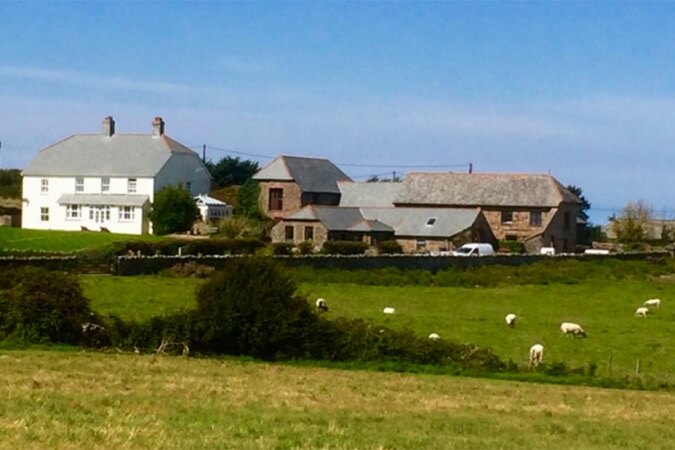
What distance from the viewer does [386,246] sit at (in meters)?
89.1

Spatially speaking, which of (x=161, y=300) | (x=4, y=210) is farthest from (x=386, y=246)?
(x=161, y=300)

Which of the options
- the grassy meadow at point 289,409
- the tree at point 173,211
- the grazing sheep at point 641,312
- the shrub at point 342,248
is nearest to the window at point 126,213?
the tree at point 173,211

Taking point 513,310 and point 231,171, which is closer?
point 513,310

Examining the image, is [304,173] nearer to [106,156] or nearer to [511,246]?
[106,156]

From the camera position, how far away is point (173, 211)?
94625mm

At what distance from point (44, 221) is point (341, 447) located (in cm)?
8953

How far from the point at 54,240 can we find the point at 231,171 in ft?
160

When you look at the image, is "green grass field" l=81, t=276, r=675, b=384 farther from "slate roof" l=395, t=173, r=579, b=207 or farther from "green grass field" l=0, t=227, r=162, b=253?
"slate roof" l=395, t=173, r=579, b=207

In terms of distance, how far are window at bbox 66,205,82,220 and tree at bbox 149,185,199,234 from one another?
7.30 meters

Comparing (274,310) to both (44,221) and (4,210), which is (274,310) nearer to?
(44,221)

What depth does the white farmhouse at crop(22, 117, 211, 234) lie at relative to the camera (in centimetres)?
9794

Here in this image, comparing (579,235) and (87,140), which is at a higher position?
(87,140)

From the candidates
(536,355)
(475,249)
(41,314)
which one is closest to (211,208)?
(475,249)

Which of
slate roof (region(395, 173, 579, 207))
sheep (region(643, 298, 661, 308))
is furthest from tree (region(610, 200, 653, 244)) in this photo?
sheep (region(643, 298, 661, 308))
